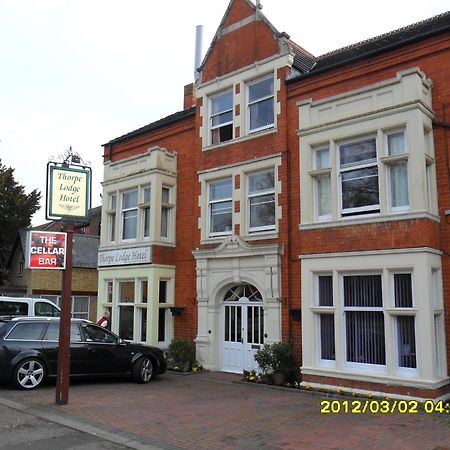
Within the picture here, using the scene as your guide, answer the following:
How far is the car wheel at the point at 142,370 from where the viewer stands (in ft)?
41.6

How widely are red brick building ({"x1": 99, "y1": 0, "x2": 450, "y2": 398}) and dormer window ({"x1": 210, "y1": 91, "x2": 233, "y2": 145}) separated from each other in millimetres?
50

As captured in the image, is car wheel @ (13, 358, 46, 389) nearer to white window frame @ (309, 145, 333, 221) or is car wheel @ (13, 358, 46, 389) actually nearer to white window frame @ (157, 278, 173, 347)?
white window frame @ (157, 278, 173, 347)

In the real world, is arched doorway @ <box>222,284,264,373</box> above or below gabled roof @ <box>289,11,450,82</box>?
below

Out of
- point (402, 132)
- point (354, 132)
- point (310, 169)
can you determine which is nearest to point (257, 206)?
point (310, 169)

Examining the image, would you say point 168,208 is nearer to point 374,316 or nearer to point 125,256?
point 125,256

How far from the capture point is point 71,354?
38.9 ft

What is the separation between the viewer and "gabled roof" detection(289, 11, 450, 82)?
1220 cm

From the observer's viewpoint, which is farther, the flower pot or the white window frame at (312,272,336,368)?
the flower pot

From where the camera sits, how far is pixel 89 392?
445 inches

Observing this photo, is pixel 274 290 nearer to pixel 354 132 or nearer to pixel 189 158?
pixel 354 132

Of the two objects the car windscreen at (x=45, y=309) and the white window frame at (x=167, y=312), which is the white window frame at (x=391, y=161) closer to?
the white window frame at (x=167, y=312)

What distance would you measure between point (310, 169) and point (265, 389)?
5.37 m

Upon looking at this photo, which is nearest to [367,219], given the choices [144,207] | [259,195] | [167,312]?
[259,195]
